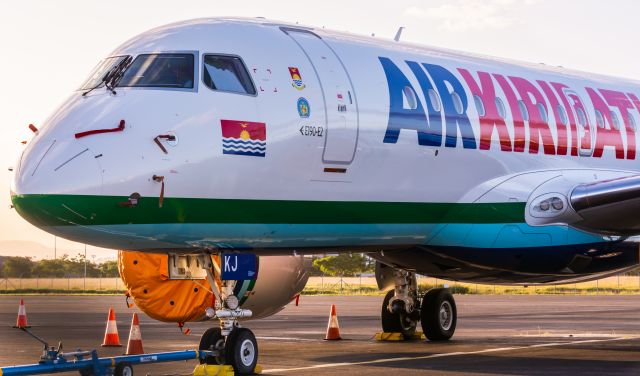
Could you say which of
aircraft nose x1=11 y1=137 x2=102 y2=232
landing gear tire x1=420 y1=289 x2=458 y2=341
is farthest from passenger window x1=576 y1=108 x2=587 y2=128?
aircraft nose x1=11 y1=137 x2=102 y2=232

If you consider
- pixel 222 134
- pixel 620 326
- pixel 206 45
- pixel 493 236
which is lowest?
pixel 620 326

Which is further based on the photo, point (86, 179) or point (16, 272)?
point (16, 272)

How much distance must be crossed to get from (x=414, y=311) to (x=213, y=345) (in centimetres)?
754

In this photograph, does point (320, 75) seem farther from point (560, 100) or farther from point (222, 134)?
point (560, 100)

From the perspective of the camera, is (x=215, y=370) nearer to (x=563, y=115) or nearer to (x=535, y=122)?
(x=535, y=122)

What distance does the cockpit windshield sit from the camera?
634 inches

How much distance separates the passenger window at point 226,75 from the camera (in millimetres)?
15966

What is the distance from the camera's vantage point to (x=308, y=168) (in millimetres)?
16594

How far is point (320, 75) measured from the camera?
1703cm

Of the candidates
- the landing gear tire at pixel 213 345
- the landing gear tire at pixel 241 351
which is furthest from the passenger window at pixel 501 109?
the landing gear tire at pixel 241 351

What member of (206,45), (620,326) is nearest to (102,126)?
(206,45)

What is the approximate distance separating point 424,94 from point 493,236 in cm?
251

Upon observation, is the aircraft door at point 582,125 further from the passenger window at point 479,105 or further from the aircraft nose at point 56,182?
the aircraft nose at point 56,182

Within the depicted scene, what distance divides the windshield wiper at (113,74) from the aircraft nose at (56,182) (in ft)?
4.49
